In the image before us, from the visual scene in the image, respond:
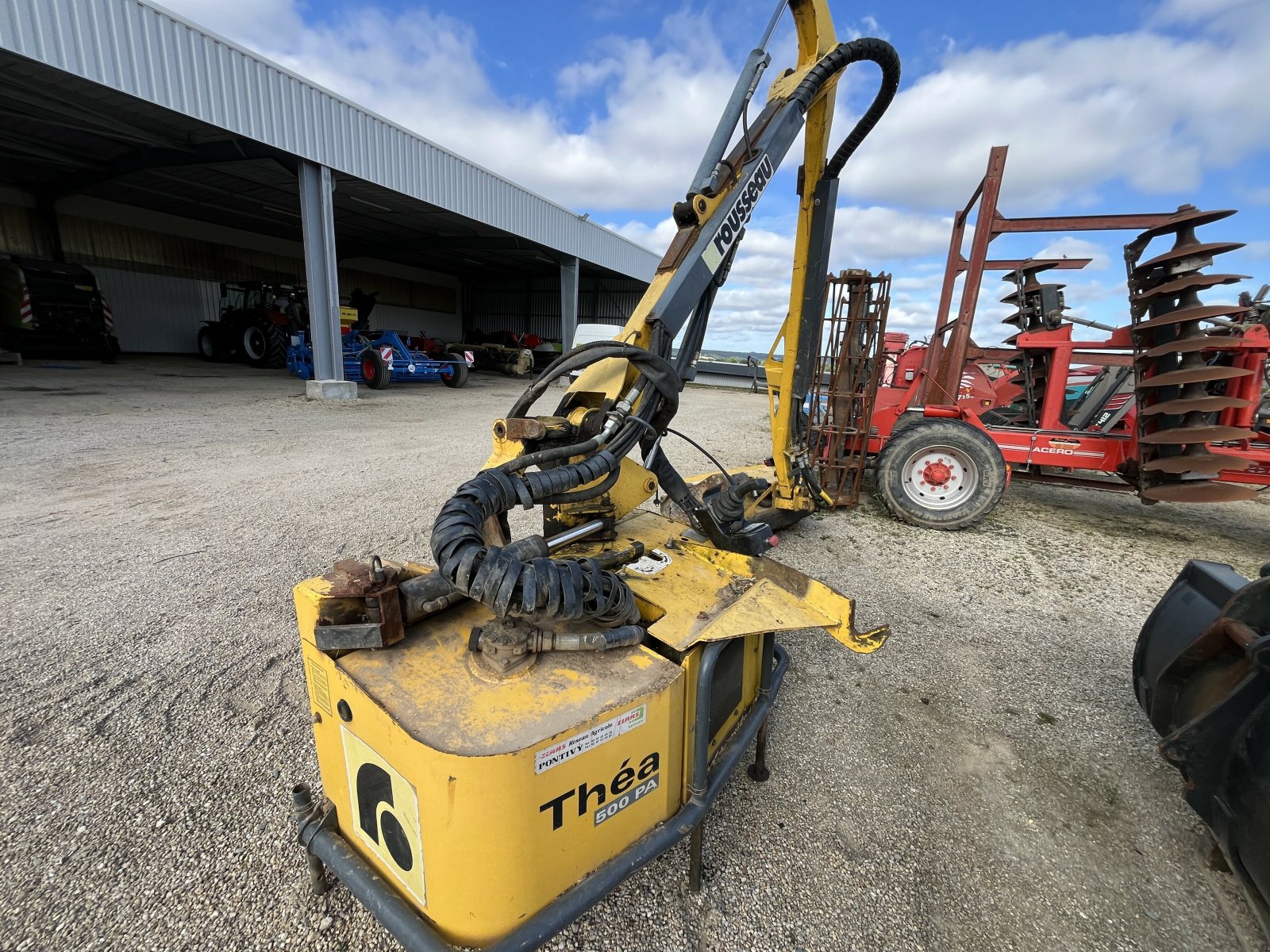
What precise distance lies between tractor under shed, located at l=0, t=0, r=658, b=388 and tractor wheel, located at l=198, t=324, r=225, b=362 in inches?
121

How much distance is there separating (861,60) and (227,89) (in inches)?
394

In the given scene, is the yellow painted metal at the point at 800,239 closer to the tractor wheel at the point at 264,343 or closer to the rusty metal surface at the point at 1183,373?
the rusty metal surface at the point at 1183,373

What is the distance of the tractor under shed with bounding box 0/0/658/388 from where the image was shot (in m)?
7.70

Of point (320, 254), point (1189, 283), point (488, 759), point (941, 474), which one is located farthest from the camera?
point (320, 254)

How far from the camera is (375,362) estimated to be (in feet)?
41.5

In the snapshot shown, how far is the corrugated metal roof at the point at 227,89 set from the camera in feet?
22.5

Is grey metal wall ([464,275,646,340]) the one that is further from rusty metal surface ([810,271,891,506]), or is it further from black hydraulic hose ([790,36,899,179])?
black hydraulic hose ([790,36,899,179])

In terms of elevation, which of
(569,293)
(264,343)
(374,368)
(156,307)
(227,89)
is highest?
(227,89)

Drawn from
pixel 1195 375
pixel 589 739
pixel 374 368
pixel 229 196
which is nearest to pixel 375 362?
pixel 374 368

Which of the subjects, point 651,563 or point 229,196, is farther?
point 229,196

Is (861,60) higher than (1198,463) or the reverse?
higher

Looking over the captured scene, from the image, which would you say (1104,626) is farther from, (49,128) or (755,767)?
(49,128)

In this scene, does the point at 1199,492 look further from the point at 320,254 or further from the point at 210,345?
the point at 210,345

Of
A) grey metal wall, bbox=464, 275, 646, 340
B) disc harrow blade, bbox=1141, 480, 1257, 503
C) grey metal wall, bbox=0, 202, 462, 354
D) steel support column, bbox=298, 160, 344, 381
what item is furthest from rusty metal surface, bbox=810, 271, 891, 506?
grey metal wall, bbox=0, 202, 462, 354
